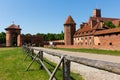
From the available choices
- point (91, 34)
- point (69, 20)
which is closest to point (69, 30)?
point (69, 20)

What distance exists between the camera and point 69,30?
3243 inches

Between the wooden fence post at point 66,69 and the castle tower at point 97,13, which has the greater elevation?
the castle tower at point 97,13

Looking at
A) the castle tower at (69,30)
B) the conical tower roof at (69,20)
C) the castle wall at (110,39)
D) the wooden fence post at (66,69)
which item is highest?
the conical tower roof at (69,20)

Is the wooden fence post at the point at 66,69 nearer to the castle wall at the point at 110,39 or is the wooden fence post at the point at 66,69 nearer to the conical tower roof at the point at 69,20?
the castle wall at the point at 110,39

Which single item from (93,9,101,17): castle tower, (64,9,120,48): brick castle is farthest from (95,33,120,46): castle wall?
(93,9,101,17): castle tower

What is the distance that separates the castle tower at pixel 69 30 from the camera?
269 ft

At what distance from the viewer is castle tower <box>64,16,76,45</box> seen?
8188cm

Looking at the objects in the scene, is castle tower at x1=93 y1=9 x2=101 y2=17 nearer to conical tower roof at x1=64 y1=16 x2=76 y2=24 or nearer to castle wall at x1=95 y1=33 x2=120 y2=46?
conical tower roof at x1=64 y1=16 x2=76 y2=24

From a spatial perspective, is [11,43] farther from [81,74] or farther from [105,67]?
[105,67]

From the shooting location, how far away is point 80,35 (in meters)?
76.5

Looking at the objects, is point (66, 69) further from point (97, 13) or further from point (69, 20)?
point (97, 13)

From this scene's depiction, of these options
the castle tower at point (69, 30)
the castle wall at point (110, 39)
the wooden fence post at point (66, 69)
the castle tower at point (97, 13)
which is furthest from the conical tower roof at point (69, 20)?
the wooden fence post at point (66, 69)

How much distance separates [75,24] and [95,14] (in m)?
30.5

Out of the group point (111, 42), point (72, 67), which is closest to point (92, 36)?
point (111, 42)
